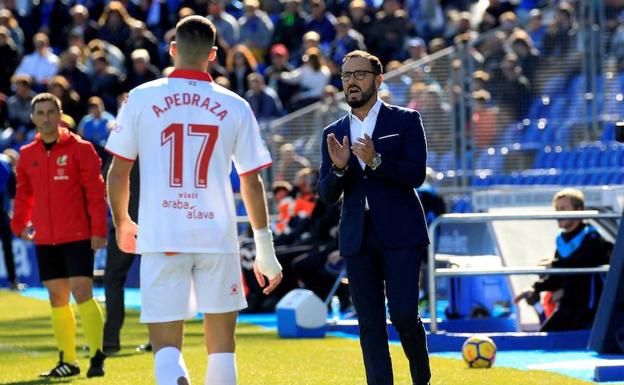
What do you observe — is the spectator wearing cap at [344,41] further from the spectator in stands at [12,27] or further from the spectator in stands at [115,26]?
the spectator in stands at [12,27]

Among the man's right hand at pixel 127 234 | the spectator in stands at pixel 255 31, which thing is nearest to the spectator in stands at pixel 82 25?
the spectator in stands at pixel 255 31

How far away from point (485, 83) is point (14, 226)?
347 inches

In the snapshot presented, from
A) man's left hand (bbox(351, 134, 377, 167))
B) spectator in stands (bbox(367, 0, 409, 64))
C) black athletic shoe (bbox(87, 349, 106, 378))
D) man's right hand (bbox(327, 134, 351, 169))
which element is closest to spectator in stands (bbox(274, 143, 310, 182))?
spectator in stands (bbox(367, 0, 409, 64))

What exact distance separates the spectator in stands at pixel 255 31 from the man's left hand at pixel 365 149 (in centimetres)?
1856

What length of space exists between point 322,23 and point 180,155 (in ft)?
63.6

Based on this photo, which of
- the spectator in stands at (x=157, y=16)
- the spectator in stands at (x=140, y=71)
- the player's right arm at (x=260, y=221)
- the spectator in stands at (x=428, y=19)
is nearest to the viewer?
the player's right arm at (x=260, y=221)

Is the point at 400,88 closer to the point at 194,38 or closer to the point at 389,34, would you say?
the point at 389,34

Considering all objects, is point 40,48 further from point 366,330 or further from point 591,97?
point 366,330

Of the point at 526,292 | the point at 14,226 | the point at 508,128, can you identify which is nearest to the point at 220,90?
the point at 14,226

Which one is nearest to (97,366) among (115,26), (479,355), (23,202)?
(23,202)

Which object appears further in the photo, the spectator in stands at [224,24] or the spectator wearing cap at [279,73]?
the spectator in stands at [224,24]

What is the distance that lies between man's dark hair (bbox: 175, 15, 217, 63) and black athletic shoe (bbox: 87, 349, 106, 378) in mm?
4524

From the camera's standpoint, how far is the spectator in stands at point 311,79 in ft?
76.2

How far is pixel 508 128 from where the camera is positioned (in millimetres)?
18875
